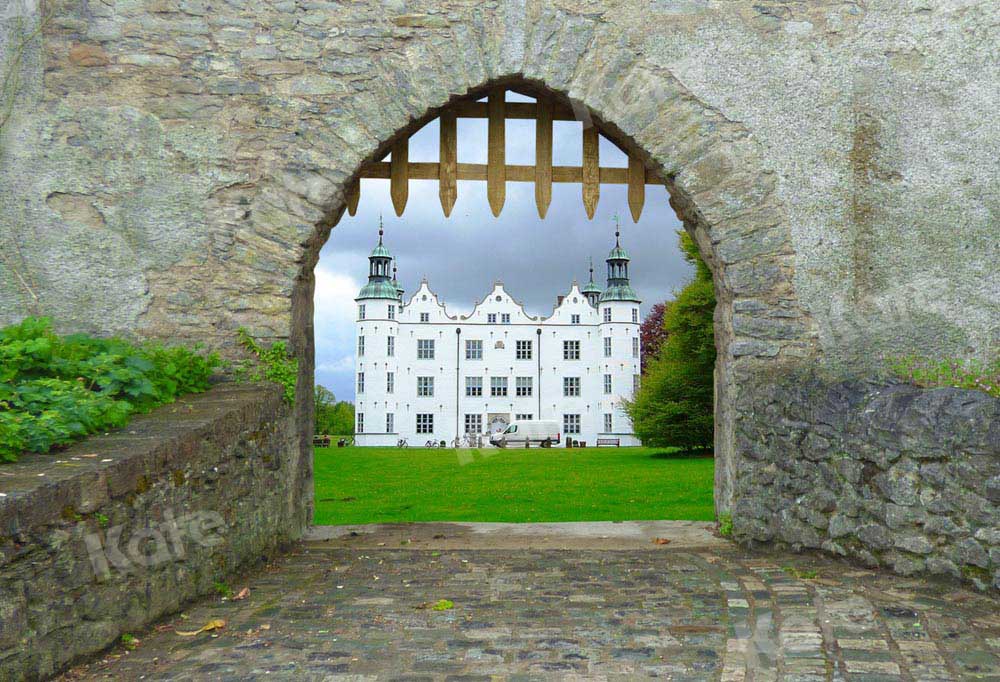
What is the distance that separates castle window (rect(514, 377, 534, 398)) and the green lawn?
2714 cm

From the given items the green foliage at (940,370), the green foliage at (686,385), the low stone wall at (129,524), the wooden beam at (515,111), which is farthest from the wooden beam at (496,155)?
the green foliage at (686,385)

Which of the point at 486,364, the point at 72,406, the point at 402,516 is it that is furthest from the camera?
the point at 486,364

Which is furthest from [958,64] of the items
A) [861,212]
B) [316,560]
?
[316,560]

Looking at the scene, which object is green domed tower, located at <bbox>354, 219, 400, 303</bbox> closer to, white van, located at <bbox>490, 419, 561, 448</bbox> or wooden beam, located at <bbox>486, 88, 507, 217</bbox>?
white van, located at <bbox>490, 419, 561, 448</bbox>

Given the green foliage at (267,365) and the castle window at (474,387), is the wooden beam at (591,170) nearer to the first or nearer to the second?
the green foliage at (267,365)

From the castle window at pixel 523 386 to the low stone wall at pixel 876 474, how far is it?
128ft

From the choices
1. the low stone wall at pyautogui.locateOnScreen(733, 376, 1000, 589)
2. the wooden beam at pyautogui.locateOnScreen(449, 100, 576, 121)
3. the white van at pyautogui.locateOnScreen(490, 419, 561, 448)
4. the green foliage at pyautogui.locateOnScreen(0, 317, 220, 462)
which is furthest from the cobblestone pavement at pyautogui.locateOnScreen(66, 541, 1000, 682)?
the white van at pyautogui.locateOnScreen(490, 419, 561, 448)

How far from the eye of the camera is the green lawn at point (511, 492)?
8.32 meters

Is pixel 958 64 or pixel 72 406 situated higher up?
pixel 958 64

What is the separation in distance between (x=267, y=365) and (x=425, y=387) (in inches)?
1542

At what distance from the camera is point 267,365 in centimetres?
562

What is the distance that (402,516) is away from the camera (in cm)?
800

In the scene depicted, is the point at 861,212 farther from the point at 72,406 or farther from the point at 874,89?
the point at 72,406

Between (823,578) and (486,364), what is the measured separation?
4023 cm
